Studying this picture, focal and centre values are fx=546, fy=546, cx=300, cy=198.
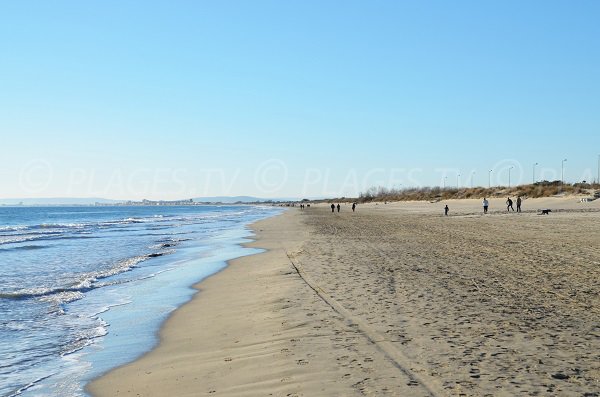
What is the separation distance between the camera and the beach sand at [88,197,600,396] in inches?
214

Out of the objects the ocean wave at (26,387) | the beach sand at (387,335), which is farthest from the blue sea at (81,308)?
the beach sand at (387,335)

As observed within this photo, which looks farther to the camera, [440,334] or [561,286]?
[561,286]

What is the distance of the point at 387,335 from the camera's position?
7207mm

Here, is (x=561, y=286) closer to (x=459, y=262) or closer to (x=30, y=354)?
(x=459, y=262)

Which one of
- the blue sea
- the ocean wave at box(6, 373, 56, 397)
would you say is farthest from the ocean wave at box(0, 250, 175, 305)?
the ocean wave at box(6, 373, 56, 397)

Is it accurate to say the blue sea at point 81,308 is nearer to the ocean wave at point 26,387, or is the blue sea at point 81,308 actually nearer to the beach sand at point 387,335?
the ocean wave at point 26,387

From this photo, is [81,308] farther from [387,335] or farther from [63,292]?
[387,335]

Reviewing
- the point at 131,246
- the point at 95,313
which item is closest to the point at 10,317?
the point at 95,313

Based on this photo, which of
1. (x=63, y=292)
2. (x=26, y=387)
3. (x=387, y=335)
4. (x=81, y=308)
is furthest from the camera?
(x=63, y=292)

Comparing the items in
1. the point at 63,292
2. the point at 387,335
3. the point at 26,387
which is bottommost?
the point at 63,292

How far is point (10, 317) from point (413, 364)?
851 centimetres

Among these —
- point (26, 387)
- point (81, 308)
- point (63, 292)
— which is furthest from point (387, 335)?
point (63, 292)

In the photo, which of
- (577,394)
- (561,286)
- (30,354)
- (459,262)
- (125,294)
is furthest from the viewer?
(459,262)

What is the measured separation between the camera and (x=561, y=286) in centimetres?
1066
